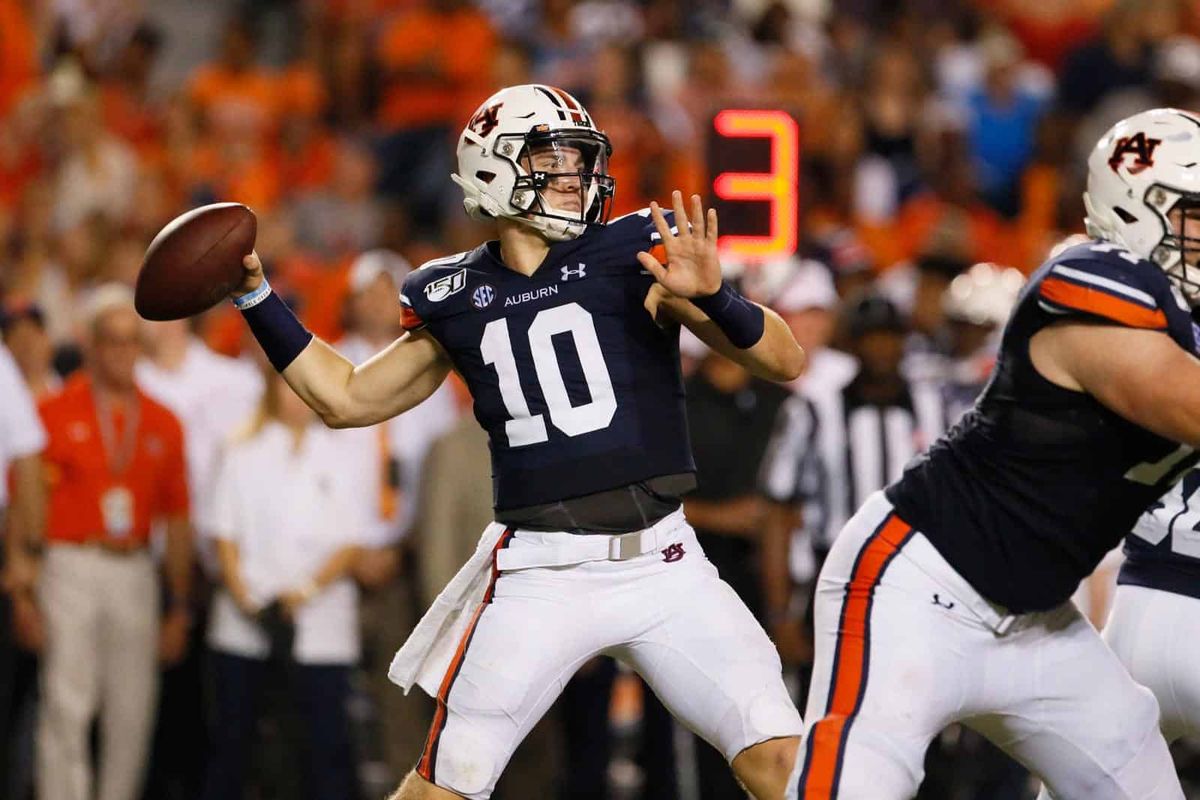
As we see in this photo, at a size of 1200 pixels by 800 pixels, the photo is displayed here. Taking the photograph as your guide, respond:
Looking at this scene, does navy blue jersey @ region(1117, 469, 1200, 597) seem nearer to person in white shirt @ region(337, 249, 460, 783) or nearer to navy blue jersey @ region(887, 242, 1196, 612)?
navy blue jersey @ region(887, 242, 1196, 612)

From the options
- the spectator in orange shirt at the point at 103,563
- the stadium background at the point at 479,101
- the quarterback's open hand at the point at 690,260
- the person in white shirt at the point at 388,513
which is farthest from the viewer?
the stadium background at the point at 479,101

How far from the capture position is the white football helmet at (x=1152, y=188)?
3.88 m

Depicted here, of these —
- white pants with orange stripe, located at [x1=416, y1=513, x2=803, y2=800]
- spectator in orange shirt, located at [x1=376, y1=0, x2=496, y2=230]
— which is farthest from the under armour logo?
spectator in orange shirt, located at [x1=376, y1=0, x2=496, y2=230]

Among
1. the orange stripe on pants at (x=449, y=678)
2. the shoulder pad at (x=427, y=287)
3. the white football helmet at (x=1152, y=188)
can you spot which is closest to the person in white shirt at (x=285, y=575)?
the shoulder pad at (x=427, y=287)

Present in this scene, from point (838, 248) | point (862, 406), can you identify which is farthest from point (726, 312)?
point (838, 248)

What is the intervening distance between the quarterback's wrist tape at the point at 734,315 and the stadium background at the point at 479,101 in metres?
3.87

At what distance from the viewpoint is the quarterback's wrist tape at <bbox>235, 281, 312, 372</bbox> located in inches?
180

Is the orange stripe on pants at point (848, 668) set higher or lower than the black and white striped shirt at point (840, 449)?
higher

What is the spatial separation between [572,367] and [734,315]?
0.42 meters

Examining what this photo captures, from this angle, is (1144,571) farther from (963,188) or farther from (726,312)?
(963,188)

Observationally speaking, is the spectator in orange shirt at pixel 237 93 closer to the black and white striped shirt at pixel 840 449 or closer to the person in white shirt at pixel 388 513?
the person in white shirt at pixel 388 513

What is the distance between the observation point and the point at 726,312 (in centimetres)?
416

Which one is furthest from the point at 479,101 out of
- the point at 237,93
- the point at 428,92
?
the point at 237,93

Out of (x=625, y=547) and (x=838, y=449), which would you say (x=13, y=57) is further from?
(x=625, y=547)
